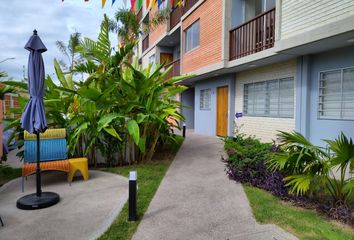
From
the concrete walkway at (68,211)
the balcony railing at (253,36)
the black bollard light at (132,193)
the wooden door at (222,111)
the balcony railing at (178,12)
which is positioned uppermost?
the balcony railing at (178,12)

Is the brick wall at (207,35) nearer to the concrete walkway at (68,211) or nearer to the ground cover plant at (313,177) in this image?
the ground cover plant at (313,177)

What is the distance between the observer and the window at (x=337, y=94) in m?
8.08

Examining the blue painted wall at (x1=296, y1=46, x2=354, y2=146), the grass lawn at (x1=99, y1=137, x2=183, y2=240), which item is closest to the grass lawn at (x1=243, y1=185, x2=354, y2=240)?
the grass lawn at (x1=99, y1=137, x2=183, y2=240)

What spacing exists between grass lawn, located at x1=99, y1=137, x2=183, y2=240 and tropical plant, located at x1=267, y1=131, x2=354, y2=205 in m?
2.72

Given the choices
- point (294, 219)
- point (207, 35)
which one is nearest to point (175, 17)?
point (207, 35)

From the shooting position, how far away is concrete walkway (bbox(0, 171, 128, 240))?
13.6 ft

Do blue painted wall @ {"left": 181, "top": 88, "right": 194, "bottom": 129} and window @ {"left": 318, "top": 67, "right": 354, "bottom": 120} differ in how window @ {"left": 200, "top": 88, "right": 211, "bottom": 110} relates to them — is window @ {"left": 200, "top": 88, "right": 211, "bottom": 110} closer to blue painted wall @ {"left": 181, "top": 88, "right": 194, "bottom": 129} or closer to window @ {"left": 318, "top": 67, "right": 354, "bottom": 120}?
blue painted wall @ {"left": 181, "top": 88, "right": 194, "bottom": 129}

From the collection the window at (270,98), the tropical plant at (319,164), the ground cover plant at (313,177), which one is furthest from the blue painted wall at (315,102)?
the tropical plant at (319,164)

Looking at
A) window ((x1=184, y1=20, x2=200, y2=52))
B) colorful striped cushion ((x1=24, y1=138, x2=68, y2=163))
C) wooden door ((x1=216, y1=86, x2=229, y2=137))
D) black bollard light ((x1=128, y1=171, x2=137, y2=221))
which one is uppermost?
window ((x1=184, y1=20, x2=200, y2=52))

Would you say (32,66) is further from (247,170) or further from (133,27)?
(133,27)

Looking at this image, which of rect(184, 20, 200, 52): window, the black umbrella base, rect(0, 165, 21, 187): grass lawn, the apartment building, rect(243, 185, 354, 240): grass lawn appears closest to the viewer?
rect(243, 185, 354, 240): grass lawn

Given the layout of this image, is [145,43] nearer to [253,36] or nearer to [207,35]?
[207,35]

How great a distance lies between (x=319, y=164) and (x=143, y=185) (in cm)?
384

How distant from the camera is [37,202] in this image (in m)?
5.15
